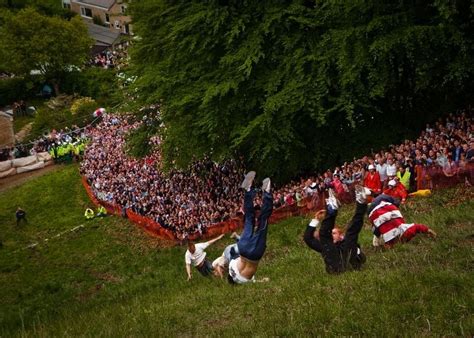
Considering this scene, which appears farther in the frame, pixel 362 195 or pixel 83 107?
pixel 83 107

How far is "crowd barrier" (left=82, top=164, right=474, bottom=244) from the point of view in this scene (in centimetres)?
1641

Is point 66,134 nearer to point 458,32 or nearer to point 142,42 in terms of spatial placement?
point 142,42

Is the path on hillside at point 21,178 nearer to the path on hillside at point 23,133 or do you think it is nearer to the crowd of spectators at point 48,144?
the crowd of spectators at point 48,144

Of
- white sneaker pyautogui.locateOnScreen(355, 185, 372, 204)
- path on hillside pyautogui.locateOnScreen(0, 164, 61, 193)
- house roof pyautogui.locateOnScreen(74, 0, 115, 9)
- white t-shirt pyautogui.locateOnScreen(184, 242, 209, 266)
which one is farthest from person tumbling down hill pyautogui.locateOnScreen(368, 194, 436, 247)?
house roof pyautogui.locateOnScreen(74, 0, 115, 9)

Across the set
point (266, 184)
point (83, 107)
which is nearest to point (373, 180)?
point (266, 184)

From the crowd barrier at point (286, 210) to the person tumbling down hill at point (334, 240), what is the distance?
812 cm

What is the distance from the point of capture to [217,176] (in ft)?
92.1

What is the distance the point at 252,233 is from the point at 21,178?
1395 inches

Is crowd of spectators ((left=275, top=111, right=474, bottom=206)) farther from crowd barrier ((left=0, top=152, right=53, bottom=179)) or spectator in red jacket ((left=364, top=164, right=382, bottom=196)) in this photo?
crowd barrier ((left=0, top=152, right=53, bottom=179))

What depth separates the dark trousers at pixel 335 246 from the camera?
8797 mm

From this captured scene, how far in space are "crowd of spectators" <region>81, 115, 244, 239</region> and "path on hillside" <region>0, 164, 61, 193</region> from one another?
4312 millimetres

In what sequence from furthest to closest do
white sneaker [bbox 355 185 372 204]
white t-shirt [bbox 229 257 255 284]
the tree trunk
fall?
the tree trunk, white t-shirt [bbox 229 257 255 284], white sneaker [bbox 355 185 372 204]

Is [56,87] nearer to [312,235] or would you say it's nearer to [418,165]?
[418,165]

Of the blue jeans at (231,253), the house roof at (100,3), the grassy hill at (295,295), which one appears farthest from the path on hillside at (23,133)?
the blue jeans at (231,253)
